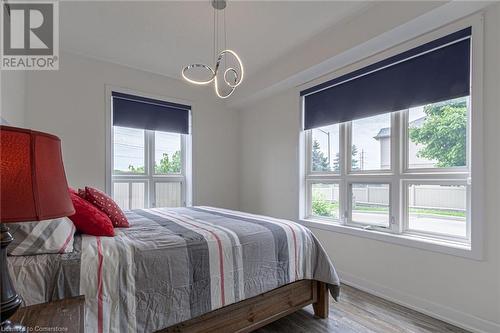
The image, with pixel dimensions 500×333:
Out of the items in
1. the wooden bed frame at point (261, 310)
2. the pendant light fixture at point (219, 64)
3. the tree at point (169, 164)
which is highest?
the pendant light fixture at point (219, 64)

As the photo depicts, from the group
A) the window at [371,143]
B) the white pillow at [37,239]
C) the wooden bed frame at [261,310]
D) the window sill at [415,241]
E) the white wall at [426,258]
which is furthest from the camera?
the window at [371,143]

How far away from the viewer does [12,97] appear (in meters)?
2.12

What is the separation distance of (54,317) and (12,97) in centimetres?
216

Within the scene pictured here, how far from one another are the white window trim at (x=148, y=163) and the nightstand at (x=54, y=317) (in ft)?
8.42

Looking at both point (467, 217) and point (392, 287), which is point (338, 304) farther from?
point (467, 217)

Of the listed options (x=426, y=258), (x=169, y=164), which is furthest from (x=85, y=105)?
(x=426, y=258)

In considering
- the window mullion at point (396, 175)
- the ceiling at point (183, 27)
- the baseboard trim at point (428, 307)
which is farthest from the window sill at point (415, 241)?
the ceiling at point (183, 27)

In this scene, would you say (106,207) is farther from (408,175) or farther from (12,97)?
(408,175)

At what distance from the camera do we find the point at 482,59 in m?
1.84

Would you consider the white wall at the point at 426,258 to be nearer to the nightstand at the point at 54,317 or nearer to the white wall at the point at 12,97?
the nightstand at the point at 54,317

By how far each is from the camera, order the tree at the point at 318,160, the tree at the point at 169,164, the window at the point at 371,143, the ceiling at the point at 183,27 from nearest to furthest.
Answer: the ceiling at the point at 183,27, the window at the point at 371,143, the tree at the point at 318,160, the tree at the point at 169,164

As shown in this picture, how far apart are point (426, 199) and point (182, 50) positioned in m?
3.06

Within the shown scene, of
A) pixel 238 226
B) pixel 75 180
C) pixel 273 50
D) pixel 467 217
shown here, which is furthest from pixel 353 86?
pixel 75 180
